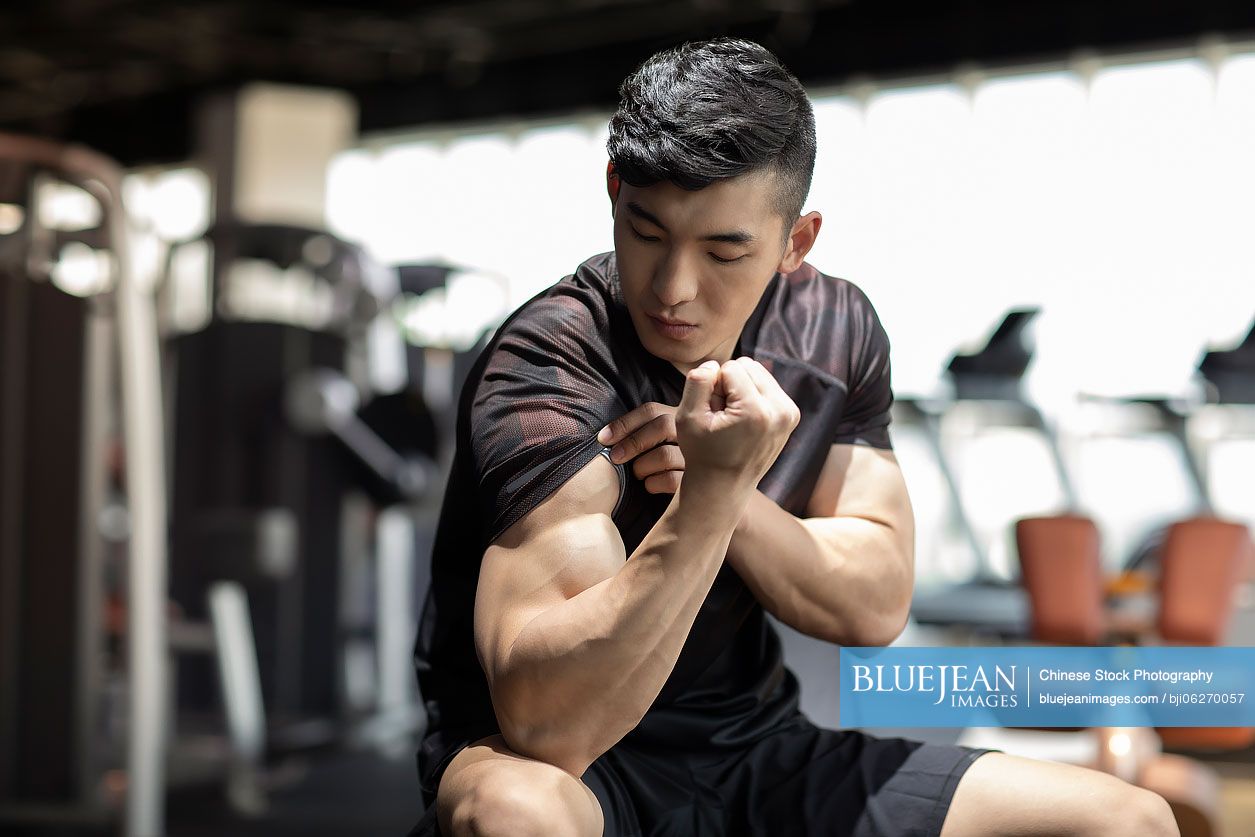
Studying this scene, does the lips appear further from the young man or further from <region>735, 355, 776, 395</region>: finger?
<region>735, 355, 776, 395</region>: finger

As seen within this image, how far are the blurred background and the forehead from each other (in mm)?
144

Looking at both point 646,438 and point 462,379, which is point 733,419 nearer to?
point 646,438

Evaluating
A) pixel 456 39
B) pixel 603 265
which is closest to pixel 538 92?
pixel 456 39

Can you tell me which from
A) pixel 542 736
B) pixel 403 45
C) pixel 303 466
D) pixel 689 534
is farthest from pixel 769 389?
pixel 403 45

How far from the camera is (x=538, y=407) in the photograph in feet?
3.46

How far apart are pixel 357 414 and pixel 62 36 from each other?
18.2 feet

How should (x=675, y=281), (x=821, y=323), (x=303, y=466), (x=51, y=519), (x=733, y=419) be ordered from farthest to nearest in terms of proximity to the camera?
1. (x=303, y=466)
2. (x=51, y=519)
3. (x=821, y=323)
4. (x=675, y=281)
5. (x=733, y=419)

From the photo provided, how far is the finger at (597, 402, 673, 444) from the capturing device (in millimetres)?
1040

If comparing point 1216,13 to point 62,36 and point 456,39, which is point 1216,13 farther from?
point 62,36

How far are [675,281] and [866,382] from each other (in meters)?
A: 0.31

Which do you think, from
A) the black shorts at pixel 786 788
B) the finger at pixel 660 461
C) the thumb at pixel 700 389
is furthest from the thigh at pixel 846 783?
the thumb at pixel 700 389

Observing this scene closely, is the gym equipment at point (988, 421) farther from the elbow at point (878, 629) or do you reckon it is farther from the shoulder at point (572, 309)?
the shoulder at point (572, 309)

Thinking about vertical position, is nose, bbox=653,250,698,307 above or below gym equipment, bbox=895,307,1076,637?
above

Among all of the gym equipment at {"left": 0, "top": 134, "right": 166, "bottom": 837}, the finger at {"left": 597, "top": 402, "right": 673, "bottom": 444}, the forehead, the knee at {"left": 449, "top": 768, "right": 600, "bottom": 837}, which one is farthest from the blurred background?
the knee at {"left": 449, "top": 768, "right": 600, "bottom": 837}
